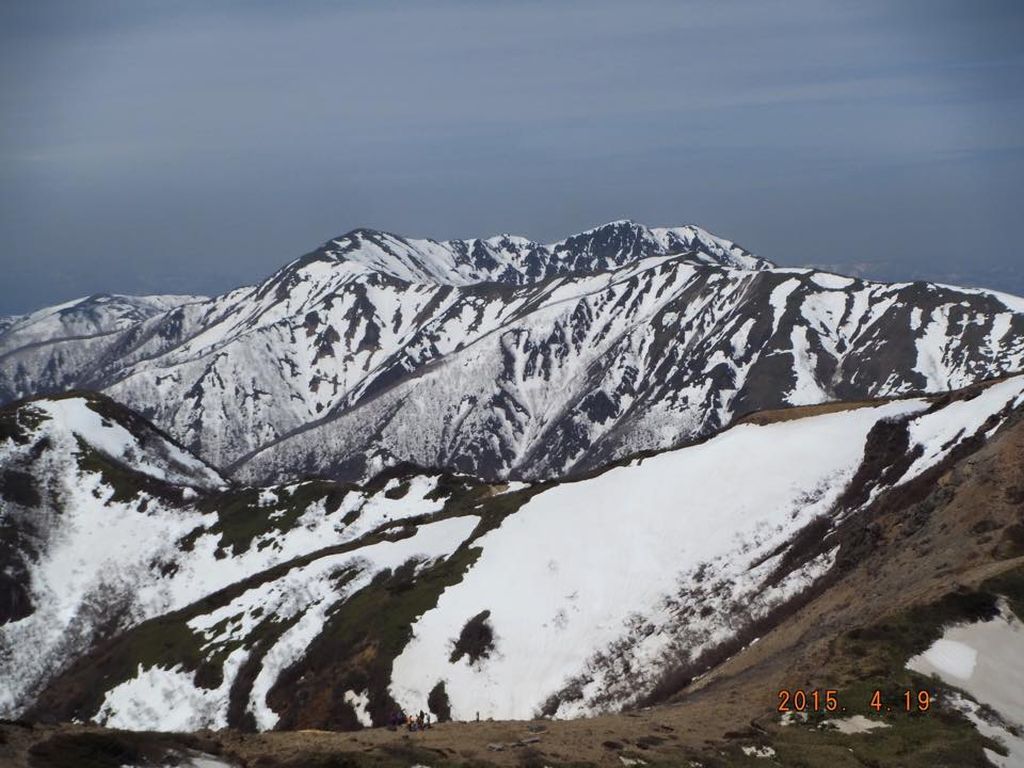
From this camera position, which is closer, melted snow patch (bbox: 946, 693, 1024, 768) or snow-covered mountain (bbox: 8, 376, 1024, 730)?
melted snow patch (bbox: 946, 693, 1024, 768)

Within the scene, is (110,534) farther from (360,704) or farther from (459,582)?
(360,704)

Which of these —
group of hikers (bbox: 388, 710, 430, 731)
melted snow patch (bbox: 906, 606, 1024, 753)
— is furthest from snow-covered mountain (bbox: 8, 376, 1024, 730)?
group of hikers (bbox: 388, 710, 430, 731)

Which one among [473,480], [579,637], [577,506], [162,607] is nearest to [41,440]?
[162,607]

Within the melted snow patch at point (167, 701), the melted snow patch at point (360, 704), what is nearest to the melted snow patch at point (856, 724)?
the melted snow patch at point (360, 704)

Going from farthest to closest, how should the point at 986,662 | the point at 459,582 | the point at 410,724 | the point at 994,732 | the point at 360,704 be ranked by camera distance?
the point at 459,582
the point at 360,704
the point at 410,724
the point at 986,662
the point at 994,732

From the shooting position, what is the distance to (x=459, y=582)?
95.4 m

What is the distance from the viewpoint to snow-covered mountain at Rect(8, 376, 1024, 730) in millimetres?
78669

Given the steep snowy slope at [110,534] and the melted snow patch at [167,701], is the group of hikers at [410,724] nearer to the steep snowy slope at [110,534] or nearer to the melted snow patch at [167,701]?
the melted snow patch at [167,701]

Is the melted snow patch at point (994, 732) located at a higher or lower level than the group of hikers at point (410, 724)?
lower

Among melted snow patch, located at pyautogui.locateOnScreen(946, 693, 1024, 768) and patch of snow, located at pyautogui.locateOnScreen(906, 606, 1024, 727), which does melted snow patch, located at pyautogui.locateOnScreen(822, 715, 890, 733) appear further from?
patch of snow, located at pyautogui.locateOnScreen(906, 606, 1024, 727)

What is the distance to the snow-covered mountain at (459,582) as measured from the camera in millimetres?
78669

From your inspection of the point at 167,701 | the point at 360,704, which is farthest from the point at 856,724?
the point at 167,701

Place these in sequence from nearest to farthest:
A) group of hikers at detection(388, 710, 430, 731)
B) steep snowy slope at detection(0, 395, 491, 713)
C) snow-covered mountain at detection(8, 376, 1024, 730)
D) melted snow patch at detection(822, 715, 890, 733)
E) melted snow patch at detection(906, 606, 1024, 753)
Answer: melted snow patch at detection(822, 715, 890, 733) < melted snow patch at detection(906, 606, 1024, 753) < group of hikers at detection(388, 710, 430, 731) < snow-covered mountain at detection(8, 376, 1024, 730) < steep snowy slope at detection(0, 395, 491, 713)

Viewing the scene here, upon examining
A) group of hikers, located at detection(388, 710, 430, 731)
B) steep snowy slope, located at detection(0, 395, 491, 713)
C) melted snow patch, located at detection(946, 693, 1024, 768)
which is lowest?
melted snow patch, located at detection(946, 693, 1024, 768)
